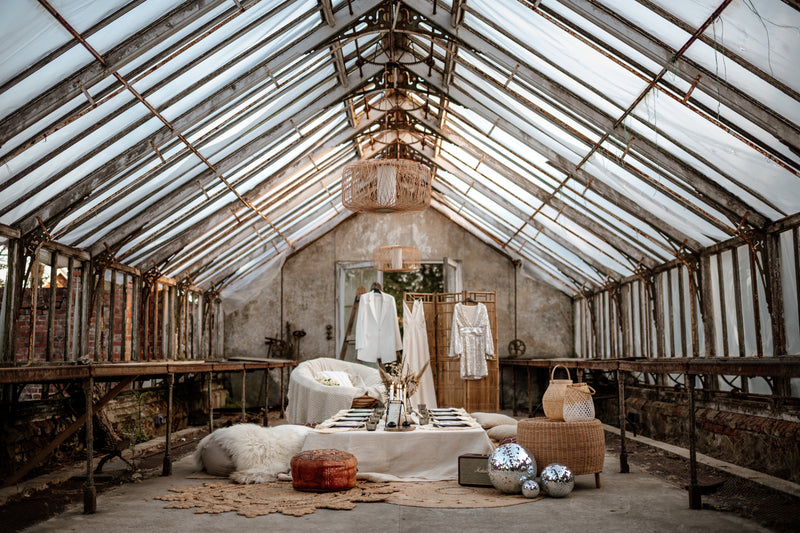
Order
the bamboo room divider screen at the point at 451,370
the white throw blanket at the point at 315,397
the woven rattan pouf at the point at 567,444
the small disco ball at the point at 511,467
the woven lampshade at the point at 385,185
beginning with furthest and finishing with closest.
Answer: the bamboo room divider screen at the point at 451,370
the white throw blanket at the point at 315,397
the woven lampshade at the point at 385,185
the woven rattan pouf at the point at 567,444
the small disco ball at the point at 511,467

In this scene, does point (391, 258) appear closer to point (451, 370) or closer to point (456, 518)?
point (451, 370)

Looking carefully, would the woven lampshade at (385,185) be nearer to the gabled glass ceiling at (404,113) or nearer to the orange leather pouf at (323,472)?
the gabled glass ceiling at (404,113)

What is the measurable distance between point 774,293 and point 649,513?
312 cm

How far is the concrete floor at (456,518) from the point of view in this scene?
3807 millimetres

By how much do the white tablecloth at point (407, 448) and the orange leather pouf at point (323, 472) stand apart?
417 mm

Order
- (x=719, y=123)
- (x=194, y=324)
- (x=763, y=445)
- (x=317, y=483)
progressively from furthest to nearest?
(x=194, y=324), (x=763, y=445), (x=719, y=123), (x=317, y=483)

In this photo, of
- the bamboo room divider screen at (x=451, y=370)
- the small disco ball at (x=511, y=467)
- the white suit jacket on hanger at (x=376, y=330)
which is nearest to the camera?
the small disco ball at (x=511, y=467)

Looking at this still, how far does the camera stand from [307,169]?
35.1 feet

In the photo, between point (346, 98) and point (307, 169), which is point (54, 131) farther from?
point (307, 169)

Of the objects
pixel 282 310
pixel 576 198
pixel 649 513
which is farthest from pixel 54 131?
pixel 282 310

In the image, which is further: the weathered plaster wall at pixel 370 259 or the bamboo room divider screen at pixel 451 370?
the weathered plaster wall at pixel 370 259

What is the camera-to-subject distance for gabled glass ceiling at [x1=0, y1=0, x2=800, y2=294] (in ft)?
16.1

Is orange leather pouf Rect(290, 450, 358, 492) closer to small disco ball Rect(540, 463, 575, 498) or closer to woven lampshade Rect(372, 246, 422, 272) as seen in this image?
small disco ball Rect(540, 463, 575, 498)

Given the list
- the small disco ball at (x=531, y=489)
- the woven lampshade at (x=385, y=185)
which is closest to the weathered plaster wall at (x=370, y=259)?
the woven lampshade at (x=385, y=185)
